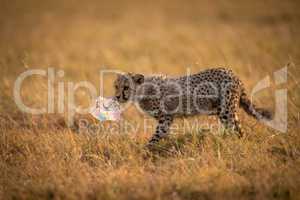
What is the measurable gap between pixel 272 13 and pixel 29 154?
12309mm

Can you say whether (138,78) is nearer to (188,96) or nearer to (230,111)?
(188,96)

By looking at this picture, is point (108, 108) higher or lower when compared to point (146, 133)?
higher

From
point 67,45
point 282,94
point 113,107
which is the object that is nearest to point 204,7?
point 67,45

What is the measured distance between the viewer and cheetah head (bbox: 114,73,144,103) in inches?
258

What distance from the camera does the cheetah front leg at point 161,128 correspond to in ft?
21.0

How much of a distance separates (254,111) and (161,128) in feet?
4.09

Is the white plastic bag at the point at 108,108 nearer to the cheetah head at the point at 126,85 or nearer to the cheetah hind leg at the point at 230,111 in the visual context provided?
the cheetah head at the point at 126,85

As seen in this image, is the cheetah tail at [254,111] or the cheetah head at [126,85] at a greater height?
the cheetah head at [126,85]

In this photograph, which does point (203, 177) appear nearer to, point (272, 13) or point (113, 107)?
point (113, 107)

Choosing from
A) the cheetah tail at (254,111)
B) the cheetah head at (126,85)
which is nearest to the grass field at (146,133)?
the cheetah tail at (254,111)

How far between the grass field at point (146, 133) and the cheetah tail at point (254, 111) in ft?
0.47

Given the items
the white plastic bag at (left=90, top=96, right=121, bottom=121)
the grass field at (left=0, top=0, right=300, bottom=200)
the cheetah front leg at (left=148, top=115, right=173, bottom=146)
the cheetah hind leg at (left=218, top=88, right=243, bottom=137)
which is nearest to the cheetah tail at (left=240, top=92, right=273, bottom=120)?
the grass field at (left=0, top=0, right=300, bottom=200)

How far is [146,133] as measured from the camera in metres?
7.12

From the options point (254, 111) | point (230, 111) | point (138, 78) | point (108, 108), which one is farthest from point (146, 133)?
point (254, 111)
